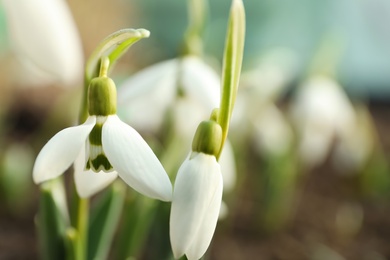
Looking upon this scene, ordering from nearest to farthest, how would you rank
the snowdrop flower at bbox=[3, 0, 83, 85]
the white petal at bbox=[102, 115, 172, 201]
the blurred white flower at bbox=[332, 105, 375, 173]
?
the white petal at bbox=[102, 115, 172, 201] < the snowdrop flower at bbox=[3, 0, 83, 85] < the blurred white flower at bbox=[332, 105, 375, 173]

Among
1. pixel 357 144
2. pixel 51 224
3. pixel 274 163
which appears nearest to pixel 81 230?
pixel 51 224

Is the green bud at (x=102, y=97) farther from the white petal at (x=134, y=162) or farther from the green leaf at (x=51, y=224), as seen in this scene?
the green leaf at (x=51, y=224)

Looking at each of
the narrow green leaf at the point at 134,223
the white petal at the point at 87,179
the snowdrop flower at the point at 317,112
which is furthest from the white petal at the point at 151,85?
the snowdrop flower at the point at 317,112

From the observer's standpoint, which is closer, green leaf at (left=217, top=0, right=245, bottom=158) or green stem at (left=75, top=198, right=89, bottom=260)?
green leaf at (left=217, top=0, right=245, bottom=158)

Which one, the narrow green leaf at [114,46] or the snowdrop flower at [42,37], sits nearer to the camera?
the narrow green leaf at [114,46]

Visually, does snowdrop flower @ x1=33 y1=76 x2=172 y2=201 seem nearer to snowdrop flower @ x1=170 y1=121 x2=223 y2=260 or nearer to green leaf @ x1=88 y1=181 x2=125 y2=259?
snowdrop flower @ x1=170 y1=121 x2=223 y2=260

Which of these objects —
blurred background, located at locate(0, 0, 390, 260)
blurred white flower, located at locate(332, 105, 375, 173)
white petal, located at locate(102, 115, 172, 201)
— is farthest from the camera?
blurred white flower, located at locate(332, 105, 375, 173)

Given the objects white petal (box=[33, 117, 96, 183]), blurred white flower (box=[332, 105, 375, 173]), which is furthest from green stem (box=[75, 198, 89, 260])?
blurred white flower (box=[332, 105, 375, 173])

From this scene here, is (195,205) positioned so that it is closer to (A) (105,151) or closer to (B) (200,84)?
(A) (105,151)
